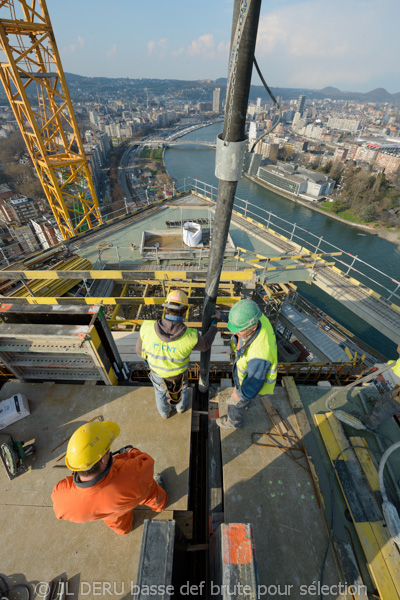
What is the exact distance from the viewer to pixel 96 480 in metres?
2.50

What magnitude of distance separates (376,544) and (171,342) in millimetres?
3918

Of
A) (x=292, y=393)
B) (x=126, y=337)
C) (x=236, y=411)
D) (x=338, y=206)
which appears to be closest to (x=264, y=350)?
(x=236, y=411)

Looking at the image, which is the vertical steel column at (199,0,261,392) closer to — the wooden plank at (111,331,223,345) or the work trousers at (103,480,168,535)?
the work trousers at (103,480,168,535)

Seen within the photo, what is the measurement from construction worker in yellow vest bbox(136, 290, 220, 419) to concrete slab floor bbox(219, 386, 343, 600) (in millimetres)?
1643

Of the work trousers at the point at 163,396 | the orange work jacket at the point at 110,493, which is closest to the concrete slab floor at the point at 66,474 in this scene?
the work trousers at the point at 163,396

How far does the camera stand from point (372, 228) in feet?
164

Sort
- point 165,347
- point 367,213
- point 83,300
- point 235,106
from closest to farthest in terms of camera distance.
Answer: point 235,106 → point 165,347 → point 83,300 → point 367,213

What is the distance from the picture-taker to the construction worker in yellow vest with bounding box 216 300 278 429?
3.34m

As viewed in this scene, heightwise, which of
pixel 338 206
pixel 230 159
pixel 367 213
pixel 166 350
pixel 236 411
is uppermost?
pixel 230 159

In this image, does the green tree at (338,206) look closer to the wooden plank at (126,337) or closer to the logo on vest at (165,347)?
the wooden plank at (126,337)

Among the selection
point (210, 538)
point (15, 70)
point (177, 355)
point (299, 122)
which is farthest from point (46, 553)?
point (299, 122)

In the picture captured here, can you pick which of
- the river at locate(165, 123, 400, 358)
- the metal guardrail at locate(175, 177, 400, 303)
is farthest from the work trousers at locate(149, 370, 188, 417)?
the river at locate(165, 123, 400, 358)

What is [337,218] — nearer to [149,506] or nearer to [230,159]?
[230,159]

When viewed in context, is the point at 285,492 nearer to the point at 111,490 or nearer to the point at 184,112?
the point at 111,490
